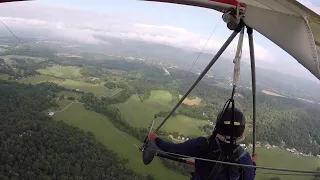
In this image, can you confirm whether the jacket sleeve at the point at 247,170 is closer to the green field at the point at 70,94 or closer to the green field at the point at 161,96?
the green field at the point at 161,96

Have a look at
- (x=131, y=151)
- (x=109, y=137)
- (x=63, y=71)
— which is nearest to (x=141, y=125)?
(x=131, y=151)

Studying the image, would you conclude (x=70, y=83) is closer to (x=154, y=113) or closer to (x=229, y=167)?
(x=154, y=113)

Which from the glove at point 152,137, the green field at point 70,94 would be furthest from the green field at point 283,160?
the green field at point 70,94

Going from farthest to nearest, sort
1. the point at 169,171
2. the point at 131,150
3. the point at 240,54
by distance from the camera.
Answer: the point at 131,150 → the point at 169,171 → the point at 240,54

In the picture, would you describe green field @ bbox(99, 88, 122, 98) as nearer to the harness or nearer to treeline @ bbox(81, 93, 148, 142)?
treeline @ bbox(81, 93, 148, 142)

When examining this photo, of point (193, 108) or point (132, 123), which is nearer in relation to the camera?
point (132, 123)

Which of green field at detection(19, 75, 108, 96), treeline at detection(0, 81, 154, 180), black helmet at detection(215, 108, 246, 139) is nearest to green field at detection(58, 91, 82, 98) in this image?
green field at detection(19, 75, 108, 96)

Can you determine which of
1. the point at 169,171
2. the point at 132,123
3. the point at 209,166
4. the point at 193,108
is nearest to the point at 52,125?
the point at 132,123

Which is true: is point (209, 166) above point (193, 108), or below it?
above

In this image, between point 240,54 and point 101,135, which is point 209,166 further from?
point 101,135
